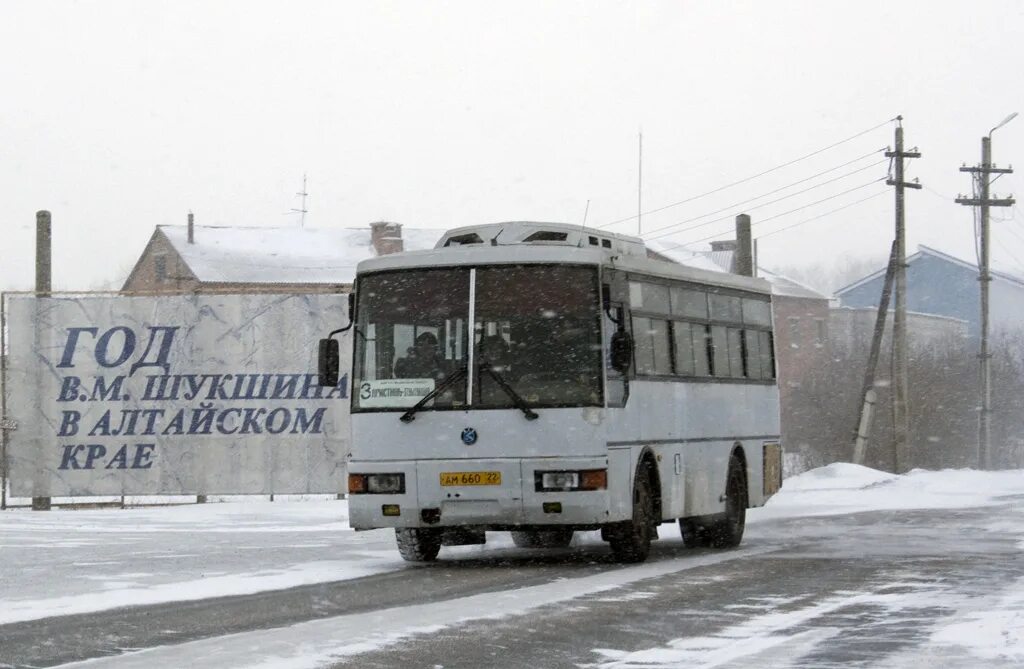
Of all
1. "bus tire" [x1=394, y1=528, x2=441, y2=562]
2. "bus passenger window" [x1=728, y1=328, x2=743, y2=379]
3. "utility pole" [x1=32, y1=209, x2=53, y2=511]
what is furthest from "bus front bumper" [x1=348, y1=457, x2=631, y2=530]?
"utility pole" [x1=32, y1=209, x2=53, y2=511]

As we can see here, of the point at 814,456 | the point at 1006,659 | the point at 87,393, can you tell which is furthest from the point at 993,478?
the point at 1006,659

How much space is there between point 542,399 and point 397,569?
6.76 ft

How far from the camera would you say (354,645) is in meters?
10.4

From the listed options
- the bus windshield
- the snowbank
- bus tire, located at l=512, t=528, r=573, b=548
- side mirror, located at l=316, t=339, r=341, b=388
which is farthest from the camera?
the snowbank

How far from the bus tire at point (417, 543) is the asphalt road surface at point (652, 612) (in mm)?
204

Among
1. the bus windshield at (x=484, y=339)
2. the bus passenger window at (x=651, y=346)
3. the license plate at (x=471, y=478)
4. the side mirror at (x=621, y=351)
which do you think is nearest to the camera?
the side mirror at (x=621, y=351)

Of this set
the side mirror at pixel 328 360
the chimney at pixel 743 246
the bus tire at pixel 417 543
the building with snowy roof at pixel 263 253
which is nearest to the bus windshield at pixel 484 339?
the side mirror at pixel 328 360

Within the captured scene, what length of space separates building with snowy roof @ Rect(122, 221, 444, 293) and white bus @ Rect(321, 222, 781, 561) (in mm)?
60673

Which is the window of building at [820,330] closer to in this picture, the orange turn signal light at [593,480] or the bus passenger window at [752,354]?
the bus passenger window at [752,354]

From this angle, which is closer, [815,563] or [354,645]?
[354,645]

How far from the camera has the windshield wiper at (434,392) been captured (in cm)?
1675

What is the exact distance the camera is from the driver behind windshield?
16.8 m

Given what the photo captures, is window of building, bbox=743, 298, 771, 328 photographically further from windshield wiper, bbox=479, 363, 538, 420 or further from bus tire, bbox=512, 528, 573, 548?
windshield wiper, bbox=479, 363, 538, 420

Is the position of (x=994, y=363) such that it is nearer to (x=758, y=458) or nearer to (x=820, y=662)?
(x=758, y=458)
